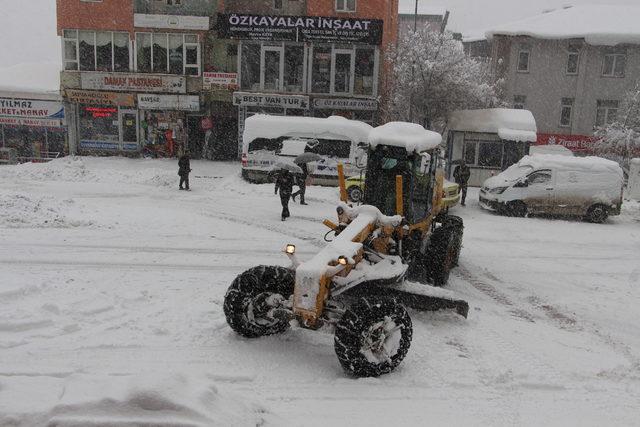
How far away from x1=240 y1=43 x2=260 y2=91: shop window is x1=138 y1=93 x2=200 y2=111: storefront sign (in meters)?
2.70

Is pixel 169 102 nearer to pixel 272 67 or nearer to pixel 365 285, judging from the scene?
pixel 272 67

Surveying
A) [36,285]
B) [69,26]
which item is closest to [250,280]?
[36,285]

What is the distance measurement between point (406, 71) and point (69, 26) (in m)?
17.7

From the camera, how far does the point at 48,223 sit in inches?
515

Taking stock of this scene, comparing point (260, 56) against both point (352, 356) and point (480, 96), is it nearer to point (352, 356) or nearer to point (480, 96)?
point (480, 96)

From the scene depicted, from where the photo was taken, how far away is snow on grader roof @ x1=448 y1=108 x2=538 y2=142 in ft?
77.2

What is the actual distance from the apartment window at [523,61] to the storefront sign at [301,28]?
10419mm

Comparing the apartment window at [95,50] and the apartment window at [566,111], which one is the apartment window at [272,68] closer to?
the apartment window at [95,50]

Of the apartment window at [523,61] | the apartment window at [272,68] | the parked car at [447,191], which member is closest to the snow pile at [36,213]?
the parked car at [447,191]

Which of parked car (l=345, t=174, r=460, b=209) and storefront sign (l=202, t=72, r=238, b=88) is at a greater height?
storefront sign (l=202, t=72, r=238, b=88)

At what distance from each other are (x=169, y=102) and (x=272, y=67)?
5.73 metres

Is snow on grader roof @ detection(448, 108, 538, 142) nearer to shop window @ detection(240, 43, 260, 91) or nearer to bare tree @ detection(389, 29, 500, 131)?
bare tree @ detection(389, 29, 500, 131)

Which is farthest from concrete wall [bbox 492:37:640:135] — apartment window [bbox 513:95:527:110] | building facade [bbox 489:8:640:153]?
apartment window [bbox 513:95:527:110]

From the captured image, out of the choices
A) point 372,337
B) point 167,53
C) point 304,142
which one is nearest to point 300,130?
point 304,142
